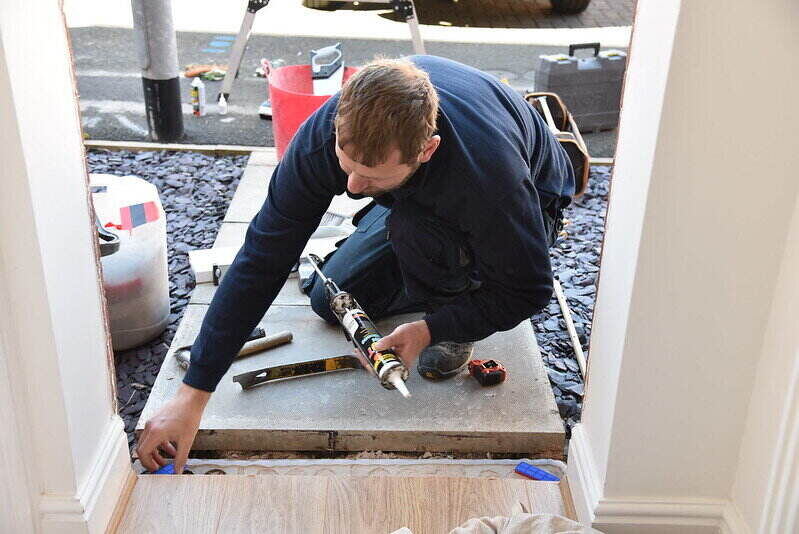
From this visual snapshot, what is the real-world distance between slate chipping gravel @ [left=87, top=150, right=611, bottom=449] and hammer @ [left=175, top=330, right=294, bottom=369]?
0.16 meters

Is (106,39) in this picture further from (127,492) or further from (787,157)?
(787,157)

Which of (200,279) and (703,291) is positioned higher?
(703,291)

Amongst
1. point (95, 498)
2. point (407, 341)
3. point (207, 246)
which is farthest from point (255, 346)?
point (207, 246)

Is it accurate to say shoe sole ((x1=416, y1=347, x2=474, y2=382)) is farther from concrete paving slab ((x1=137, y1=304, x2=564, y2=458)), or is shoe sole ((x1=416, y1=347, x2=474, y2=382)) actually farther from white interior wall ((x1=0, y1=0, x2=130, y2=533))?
white interior wall ((x1=0, y1=0, x2=130, y2=533))

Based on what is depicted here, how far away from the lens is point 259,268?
1.90m

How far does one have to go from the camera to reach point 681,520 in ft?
5.80

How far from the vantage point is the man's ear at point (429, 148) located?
67.1 inches

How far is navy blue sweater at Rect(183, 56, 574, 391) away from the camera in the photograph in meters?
1.82

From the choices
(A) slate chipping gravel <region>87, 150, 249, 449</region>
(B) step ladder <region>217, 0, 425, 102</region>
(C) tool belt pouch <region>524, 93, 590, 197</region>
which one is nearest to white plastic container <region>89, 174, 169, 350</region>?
(A) slate chipping gravel <region>87, 150, 249, 449</region>

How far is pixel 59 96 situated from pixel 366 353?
2.79 ft

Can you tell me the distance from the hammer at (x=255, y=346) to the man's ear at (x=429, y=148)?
91 centimetres

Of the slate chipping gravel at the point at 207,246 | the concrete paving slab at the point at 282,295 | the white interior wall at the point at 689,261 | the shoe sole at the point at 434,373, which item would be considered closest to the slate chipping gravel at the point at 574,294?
the slate chipping gravel at the point at 207,246

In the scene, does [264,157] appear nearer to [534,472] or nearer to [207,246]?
[207,246]

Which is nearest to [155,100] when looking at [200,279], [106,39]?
[200,279]
